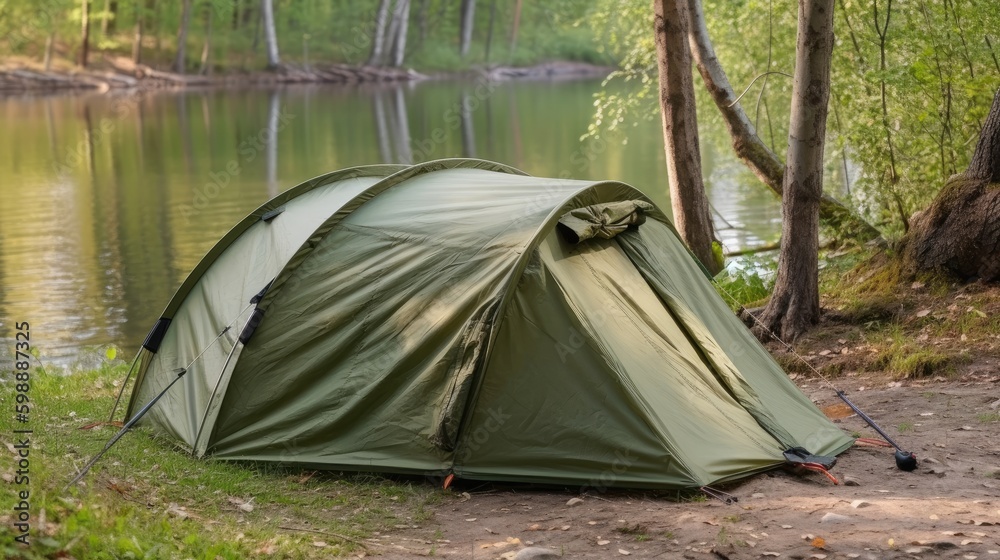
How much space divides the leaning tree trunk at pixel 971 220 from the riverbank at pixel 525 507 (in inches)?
40.9

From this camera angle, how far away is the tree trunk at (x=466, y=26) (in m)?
59.2

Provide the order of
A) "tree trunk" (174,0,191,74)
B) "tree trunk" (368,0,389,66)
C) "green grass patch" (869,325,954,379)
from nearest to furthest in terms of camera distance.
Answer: "green grass patch" (869,325,954,379) → "tree trunk" (174,0,191,74) → "tree trunk" (368,0,389,66)

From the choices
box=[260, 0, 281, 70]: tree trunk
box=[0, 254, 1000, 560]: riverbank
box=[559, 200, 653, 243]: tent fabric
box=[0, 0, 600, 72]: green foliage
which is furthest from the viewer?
box=[0, 0, 600, 72]: green foliage

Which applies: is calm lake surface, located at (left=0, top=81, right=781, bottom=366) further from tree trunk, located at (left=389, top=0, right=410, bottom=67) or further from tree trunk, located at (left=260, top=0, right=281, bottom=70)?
tree trunk, located at (left=389, top=0, right=410, bottom=67)

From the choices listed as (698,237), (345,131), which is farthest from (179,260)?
(345,131)

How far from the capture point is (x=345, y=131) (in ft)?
110

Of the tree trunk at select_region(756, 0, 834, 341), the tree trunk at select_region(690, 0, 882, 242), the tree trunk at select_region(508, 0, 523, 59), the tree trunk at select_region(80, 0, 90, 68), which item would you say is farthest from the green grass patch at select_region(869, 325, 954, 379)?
the tree trunk at select_region(508, 0, 523, 59)

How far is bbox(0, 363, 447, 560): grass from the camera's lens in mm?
4176

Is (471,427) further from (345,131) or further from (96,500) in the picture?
(345,131)

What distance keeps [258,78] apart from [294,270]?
49.9 m

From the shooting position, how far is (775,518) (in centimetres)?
488


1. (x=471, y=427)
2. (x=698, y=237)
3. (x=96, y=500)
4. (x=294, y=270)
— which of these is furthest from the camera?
(x=698, y=237)

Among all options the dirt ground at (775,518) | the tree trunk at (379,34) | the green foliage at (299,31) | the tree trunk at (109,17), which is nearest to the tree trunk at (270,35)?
the green foliage at (299,31)

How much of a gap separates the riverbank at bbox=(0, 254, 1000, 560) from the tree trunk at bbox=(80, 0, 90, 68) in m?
45.8
